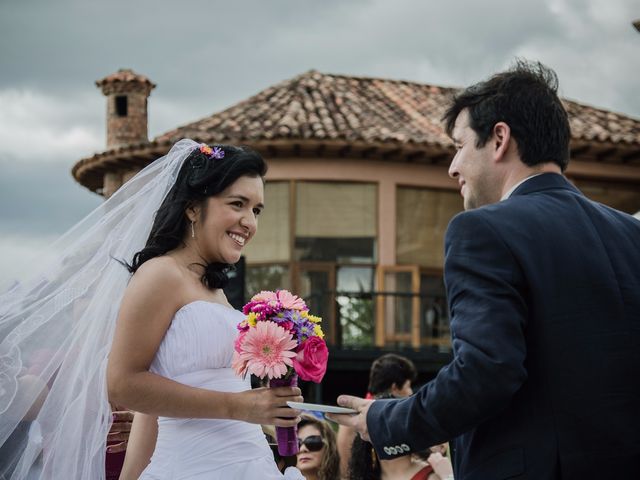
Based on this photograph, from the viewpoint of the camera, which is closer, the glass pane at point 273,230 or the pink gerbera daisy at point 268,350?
the pink gerbera daisy at point 268,350

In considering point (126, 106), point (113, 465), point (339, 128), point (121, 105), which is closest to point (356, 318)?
point (339, 128)

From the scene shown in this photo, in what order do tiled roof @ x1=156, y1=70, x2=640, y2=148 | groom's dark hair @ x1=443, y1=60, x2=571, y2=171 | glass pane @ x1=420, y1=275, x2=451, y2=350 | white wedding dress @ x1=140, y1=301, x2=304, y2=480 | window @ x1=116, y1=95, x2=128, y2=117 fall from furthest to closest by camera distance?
window @ x1=116, y1=95, x2=128, y2=117, tiled roof @ x1=156, y1=70, x2=640, y2=148, glass pane @ x1=420, y1=275, x2=451, y2=350, white wedding dress @ x1=140, y1=301, x2=304, y2=480, groom's dark hair @ x1=443, y1=60, x2=571, y2=171

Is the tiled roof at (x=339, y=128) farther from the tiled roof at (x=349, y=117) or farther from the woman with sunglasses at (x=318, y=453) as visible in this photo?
the woman with sunglasses at (x=318, y=453)

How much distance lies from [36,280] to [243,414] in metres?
1.28

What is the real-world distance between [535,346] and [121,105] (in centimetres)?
2097

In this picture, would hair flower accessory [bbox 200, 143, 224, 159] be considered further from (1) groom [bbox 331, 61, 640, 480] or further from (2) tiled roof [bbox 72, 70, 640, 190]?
(2) tiled roof [bbox 72, 70, 640, 190]

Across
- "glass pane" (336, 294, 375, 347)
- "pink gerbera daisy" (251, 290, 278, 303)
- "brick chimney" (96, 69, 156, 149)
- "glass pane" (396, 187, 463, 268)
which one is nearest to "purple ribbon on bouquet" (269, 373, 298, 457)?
"pink gerbera daisy" (251, 290, 278, 303)

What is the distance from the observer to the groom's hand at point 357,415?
315cm

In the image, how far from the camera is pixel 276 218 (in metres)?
20.9

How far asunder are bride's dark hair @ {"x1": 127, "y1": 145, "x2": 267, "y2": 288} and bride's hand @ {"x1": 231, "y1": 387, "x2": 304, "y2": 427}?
1.77 feet

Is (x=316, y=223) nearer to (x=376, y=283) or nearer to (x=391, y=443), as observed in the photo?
(x=376, y=283)

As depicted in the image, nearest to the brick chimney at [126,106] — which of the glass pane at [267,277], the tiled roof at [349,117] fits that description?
the tiled roof at [349,117]

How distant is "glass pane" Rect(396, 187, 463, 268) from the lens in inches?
830

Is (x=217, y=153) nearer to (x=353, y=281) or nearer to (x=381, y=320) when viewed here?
(x=381, y=320)
